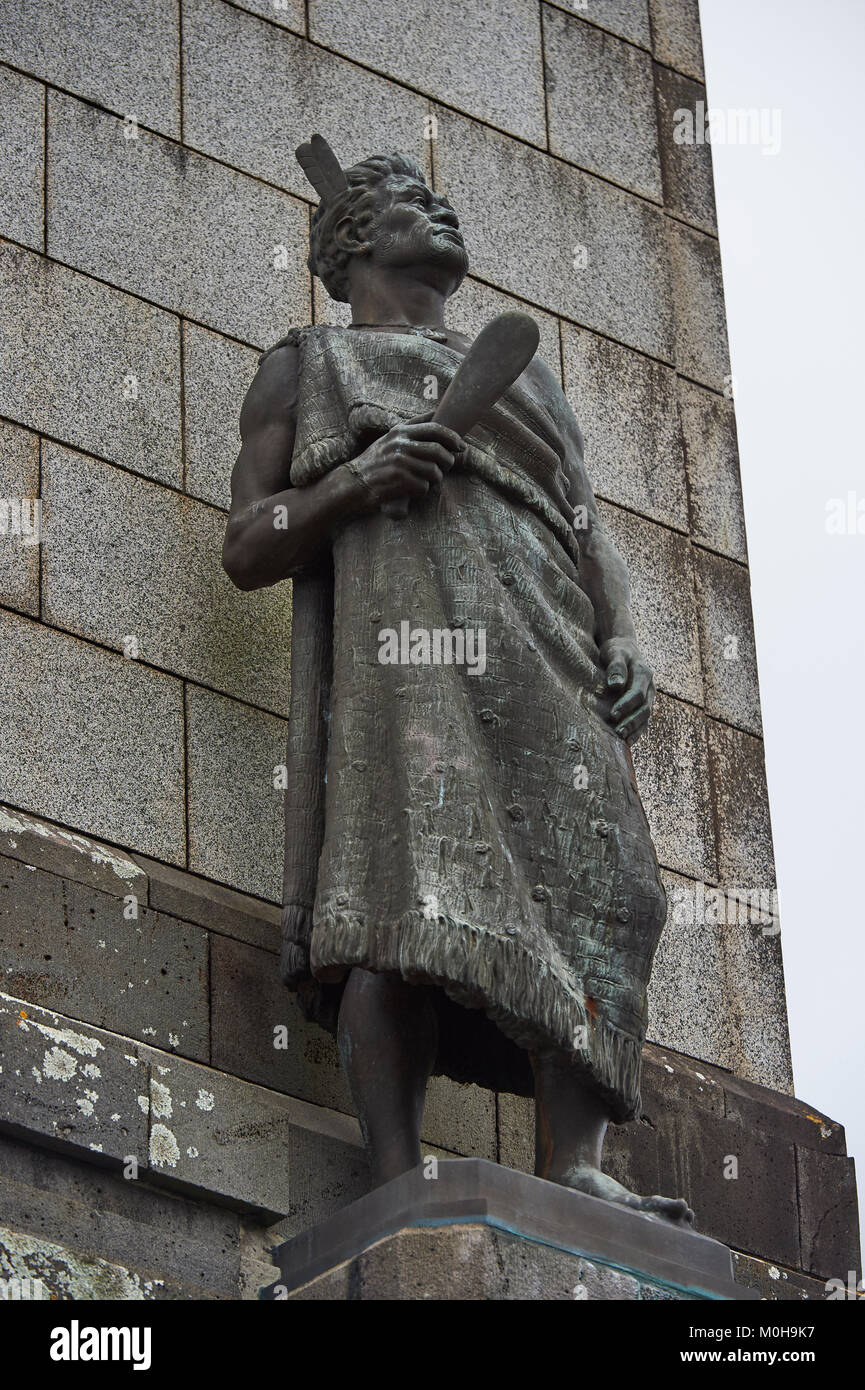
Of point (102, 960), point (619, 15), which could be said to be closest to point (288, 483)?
point (102, 960)

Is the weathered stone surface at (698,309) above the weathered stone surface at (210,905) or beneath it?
above

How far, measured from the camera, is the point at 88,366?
802 cm

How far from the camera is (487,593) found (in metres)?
6.99

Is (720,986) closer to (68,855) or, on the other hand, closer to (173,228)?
(68,855)

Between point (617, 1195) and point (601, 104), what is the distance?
499 centimetres

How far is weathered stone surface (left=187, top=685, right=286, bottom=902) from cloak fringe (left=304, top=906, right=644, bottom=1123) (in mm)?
978

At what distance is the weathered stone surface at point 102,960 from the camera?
691cm

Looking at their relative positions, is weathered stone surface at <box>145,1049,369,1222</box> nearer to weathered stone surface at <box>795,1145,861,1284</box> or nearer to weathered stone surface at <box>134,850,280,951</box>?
weathered stone surface at <box>134,850,280,951</box>

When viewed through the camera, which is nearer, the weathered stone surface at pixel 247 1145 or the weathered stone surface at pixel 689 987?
the weathered stone surface at pixel 247 1145

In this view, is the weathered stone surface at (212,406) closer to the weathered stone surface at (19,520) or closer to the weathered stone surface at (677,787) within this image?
the weathered stone surface at (19,520)

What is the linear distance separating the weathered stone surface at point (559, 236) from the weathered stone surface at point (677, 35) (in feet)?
2.93

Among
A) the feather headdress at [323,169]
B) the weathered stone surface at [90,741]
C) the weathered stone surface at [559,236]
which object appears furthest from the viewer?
the weathered stone surface at [559,236]

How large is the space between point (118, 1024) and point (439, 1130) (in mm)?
1034

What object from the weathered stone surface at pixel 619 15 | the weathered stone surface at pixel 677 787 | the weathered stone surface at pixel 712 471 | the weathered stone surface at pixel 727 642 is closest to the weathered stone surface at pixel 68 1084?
the weathered stone surface at pixel 677 787
